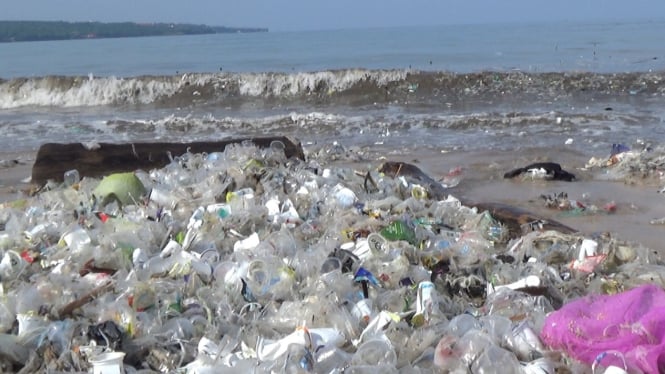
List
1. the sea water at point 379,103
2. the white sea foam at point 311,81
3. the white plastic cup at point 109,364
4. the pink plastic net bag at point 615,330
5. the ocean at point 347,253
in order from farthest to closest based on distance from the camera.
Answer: the white sea foam at point 311,81
the sea water at point 379,103
the ocean at point 347,253
the white plastic cup at point 109,364
the pink plastic net bag at point 615,330

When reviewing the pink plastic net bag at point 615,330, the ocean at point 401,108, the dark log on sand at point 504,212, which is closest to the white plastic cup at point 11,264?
the pink plastic net bag at point 615,330

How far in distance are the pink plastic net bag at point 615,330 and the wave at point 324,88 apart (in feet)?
47.2

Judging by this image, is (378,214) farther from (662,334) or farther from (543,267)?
(662,334)

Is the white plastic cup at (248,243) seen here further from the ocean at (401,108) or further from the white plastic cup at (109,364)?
the ocean at (401,108)

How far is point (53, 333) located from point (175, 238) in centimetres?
156

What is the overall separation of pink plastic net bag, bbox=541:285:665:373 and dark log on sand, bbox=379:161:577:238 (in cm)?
186

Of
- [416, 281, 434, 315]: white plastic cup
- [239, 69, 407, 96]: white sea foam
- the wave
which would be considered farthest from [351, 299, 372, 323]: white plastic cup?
[239, 69, 407, 96]: white sea foam

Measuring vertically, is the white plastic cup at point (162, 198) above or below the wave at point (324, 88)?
above

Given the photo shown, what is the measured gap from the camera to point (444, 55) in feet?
104

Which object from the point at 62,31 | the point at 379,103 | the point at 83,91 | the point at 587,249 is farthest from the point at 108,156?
the point at 62,31

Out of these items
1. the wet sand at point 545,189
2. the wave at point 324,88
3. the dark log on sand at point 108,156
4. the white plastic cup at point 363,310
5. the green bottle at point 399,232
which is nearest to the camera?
the white plastic cup at point 363,310

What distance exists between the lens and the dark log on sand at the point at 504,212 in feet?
17.0

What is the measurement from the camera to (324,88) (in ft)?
66.5

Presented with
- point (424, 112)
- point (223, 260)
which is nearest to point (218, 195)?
point (223, 260)
